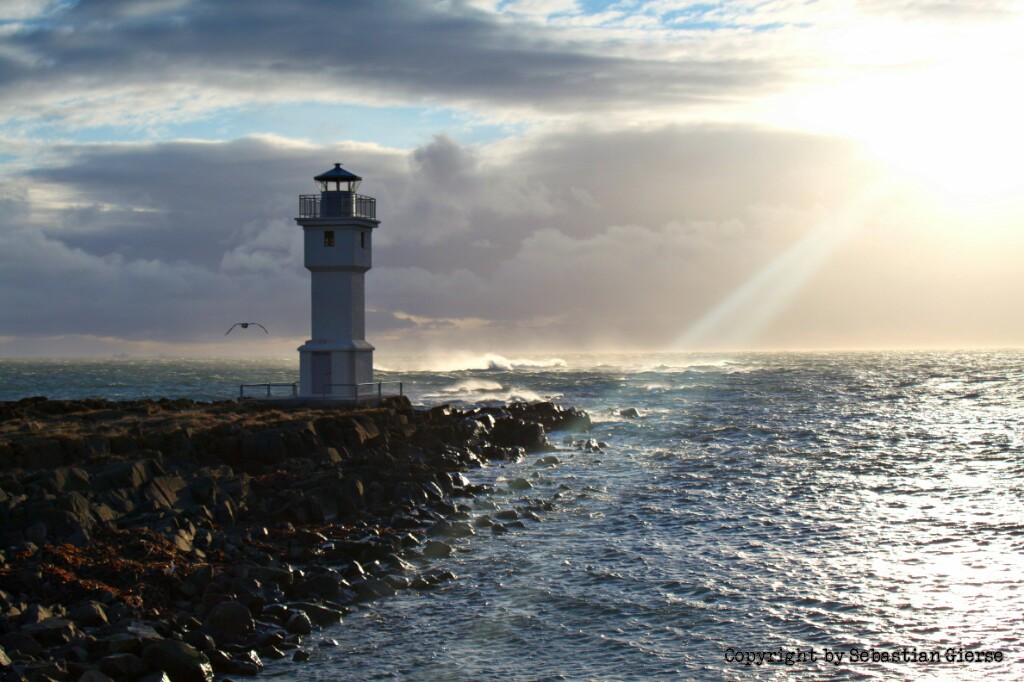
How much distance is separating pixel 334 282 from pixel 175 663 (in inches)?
944

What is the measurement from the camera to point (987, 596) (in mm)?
13562

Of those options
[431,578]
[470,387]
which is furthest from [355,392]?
[470,387]

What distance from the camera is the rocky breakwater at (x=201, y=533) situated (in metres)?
10.8

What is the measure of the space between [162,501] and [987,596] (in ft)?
43.9

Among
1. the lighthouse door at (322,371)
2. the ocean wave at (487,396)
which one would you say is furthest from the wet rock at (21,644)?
the ocean wave at (487,396)

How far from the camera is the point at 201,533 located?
15.4m

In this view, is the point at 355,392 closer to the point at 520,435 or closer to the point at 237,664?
the point at 520,435

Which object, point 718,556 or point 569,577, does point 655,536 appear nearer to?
point 718,556

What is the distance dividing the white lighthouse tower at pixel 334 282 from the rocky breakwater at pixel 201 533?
4699 mm

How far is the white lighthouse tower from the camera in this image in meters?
33.2

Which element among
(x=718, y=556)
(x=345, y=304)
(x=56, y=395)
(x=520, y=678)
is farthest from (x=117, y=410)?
(x=56, y=395)

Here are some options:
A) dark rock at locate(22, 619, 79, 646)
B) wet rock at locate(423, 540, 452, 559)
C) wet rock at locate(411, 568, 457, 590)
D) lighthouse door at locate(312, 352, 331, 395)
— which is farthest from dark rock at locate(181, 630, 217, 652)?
lighthouse door at locate(312, 352, 331, 395)

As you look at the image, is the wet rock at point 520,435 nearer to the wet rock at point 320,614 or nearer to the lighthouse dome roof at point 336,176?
the lighthouse dome roof at point 336,176

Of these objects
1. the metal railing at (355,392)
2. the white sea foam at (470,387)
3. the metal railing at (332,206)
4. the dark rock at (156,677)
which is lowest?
the dark rock at (156,677)
